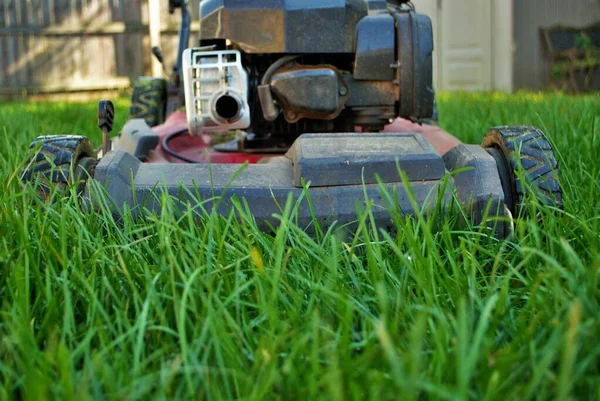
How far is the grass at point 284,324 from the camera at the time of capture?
3.31 ft

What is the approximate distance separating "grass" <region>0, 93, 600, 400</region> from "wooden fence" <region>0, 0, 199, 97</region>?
27.7 feet

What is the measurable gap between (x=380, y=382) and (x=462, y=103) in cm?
524

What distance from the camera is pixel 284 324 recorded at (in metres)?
1.19

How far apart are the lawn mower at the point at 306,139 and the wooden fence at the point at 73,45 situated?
659 cm

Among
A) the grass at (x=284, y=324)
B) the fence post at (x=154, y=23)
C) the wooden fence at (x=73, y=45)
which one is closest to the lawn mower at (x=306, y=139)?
the grass at (x=284, y=324)

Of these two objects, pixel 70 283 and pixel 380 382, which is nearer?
pixel 380 382

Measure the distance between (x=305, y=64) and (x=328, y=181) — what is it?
2.61 feet

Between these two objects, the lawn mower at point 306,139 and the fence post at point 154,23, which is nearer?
the lawn mower at point 306,139

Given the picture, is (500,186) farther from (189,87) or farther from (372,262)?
(189,87)

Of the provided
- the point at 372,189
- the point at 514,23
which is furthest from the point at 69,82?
the point at 372,189

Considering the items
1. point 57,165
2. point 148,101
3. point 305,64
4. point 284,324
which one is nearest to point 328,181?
point 57,165

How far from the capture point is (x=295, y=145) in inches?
87.2

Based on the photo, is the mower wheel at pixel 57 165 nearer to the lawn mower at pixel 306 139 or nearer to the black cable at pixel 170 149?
the lawn mower at pixel 306 139

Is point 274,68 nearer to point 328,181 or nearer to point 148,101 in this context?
point 328,181
